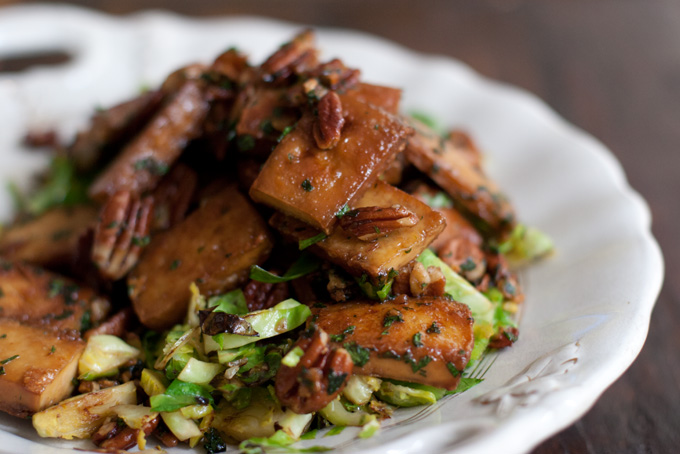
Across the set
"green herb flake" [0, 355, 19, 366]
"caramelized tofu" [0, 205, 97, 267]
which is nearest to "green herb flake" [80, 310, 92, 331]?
"green herb flake" [0, 355, 19, 366]

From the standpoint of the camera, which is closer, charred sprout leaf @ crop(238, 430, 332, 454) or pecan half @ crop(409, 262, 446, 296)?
charred sprout leaf @ crop(238, 430, 332, 454)

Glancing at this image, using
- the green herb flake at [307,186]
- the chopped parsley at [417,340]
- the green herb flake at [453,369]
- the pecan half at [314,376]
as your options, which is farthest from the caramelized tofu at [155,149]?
the green herb flake at [453,369]

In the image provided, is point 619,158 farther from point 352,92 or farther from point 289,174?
point 289,174

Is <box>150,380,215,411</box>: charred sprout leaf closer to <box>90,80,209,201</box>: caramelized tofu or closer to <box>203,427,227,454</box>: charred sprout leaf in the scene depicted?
<box>203,427,227,454</box>: charred sprout leaf

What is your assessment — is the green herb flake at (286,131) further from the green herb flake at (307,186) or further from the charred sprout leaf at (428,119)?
the charred sprout leaf at (428,119)

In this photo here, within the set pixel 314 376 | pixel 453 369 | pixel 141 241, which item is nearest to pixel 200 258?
pixel 141 241

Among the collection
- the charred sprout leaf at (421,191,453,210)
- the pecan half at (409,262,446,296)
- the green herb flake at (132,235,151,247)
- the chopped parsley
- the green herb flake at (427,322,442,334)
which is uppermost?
the charred sprout leaf at (421,191,453,210)

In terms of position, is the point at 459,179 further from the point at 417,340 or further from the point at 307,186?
the point at 417,340

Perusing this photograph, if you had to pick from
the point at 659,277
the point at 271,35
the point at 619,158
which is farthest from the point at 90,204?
the point at 619,158
